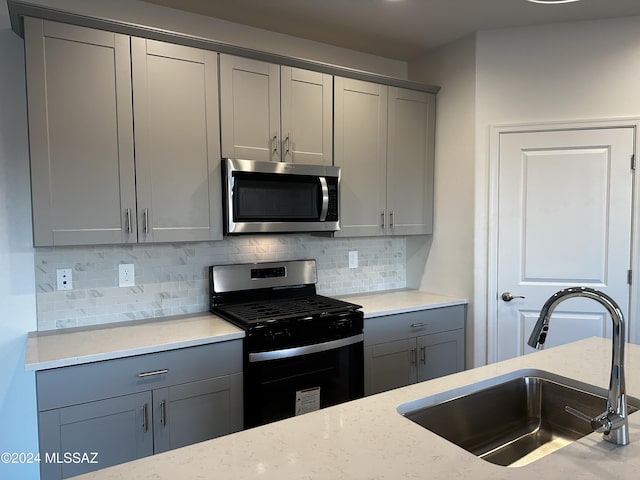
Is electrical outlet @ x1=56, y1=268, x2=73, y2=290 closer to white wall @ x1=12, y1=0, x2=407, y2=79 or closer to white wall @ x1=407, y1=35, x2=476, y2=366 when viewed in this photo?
white wall @ x1=12, y1=0, x2=407, y2=79

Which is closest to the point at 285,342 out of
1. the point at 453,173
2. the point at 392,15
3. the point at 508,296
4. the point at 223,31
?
the point at 508,296

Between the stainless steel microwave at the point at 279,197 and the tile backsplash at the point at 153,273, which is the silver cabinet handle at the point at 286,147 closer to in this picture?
the stainless steel microwave at the point at 279,197

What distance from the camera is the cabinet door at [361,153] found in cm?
286

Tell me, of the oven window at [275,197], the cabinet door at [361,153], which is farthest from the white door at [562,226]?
the oven window at [275,197]

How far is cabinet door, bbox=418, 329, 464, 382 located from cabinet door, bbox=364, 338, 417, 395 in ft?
0.24

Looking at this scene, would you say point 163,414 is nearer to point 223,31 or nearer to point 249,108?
point 249,108

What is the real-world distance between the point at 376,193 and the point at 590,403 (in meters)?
1.89

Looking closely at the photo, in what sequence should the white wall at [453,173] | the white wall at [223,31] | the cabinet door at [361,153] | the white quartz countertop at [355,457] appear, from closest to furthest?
the white quartz countertop at [355,457]
the white wall at [223,31]
the cabinet door at [361,153]
the white wall at [453,173]

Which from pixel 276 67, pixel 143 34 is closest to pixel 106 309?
pixel 143 34

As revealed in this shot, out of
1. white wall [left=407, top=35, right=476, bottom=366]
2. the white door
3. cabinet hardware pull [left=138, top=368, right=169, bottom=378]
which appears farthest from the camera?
white wall [left=407, top=35, right=476, bottom=366]

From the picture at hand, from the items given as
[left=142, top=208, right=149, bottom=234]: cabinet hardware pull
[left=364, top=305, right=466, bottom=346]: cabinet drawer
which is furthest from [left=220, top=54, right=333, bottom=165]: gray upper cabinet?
[left=364, top=305, right=466, bottom=346]: cabinet drawer

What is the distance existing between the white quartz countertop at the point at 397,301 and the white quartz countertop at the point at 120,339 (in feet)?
3.08

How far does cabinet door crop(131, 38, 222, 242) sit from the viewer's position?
7.24 feet

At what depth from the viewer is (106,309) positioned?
2391 millimetres
